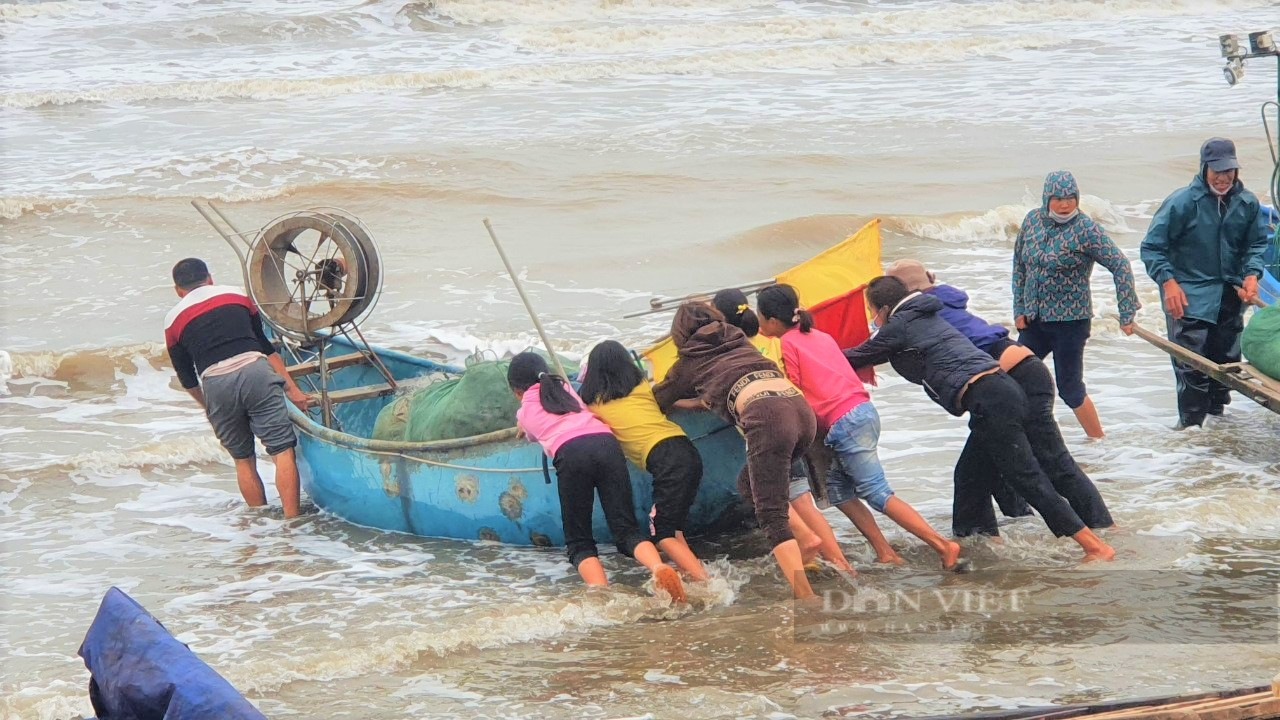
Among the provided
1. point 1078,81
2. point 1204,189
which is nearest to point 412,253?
point 1204,189

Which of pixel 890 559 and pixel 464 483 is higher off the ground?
pixel 464 483

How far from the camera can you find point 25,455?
936 centimetres

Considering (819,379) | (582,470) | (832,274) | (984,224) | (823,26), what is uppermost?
(823,26)

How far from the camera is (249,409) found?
24.6ft

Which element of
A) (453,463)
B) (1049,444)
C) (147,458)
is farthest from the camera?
(147,458)

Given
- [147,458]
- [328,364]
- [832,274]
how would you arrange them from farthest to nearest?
[147,458]
[328,364]
[832,274]

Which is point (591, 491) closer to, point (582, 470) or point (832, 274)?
point (582, 470)

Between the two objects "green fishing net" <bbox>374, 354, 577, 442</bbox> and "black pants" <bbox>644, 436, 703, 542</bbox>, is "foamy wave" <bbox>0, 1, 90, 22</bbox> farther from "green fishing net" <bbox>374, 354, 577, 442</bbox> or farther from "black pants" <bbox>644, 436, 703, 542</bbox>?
"black pants" <bbox>644, 436, 703, 542</bbox>

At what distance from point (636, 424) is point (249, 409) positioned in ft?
8.44

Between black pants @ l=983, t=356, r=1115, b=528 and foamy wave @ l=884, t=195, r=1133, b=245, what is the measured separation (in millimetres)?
8728

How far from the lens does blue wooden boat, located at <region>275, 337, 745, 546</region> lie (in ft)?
21.3

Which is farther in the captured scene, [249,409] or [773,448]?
[249,409]

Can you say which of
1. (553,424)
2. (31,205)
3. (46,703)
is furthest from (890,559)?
(31,205)

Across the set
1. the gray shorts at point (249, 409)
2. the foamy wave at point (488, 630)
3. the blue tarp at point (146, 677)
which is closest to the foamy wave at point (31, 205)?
the gray shorts at point (249, 409)
